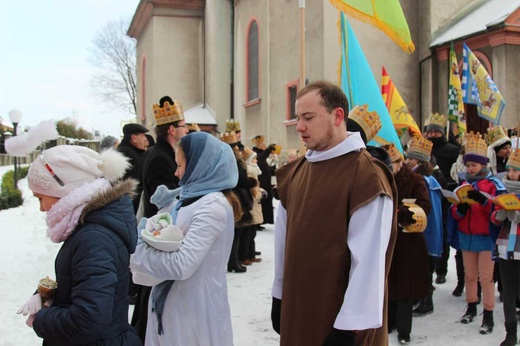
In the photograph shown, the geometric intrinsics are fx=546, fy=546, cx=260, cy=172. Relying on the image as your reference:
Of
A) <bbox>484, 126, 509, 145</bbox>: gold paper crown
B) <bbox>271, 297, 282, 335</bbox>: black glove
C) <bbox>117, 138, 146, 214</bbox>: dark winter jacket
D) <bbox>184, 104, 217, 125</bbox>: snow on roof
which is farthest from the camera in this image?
<bbox>184, 104, 217, 125</bbox>: snow on roof

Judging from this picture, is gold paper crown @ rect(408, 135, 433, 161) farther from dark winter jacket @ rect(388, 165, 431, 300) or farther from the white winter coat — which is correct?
the white winter coat

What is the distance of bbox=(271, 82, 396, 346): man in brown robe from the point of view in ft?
7.62

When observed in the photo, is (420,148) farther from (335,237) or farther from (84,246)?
(84,246)

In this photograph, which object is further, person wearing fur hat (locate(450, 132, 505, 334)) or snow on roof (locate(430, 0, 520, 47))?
snow on roof (locate(430, 0, 520, 47))

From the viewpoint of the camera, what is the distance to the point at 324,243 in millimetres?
2482

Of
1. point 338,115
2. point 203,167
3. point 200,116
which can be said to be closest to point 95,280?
point 203,167

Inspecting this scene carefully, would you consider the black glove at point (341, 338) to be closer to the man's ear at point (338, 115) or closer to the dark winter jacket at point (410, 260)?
the man's ear at point (338, 115)

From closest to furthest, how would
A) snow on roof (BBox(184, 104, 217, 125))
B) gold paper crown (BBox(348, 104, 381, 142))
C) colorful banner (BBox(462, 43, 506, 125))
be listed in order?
gold paper crown (BBox(348, 104, 381, 142)) < colorful banner (BBox(462, 43, 506, 125)) < snow on roof (BBox(184, 104, 217, 125))

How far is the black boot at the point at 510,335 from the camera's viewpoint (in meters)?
4.92

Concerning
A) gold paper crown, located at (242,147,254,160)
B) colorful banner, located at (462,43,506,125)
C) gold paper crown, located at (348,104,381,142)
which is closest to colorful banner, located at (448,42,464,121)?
colorful banner, located at (462,43,506,125)

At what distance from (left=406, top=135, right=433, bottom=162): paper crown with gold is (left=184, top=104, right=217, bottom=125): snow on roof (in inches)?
814

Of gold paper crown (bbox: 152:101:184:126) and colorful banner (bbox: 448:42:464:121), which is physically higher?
colorful banner (bbox: 448:42:464:121)

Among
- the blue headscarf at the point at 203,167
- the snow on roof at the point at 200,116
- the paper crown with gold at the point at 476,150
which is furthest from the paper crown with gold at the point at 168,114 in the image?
the snow on roof at the point at 200,116

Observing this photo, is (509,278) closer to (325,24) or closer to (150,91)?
(325,24)
